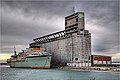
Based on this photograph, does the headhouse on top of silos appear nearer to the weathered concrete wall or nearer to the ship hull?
the weathered concrete wall

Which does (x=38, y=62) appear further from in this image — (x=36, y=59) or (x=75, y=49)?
(x=75, y=49)

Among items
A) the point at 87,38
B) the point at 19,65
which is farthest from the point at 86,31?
the point at 19,65

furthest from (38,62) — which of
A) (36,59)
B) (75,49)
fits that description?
(75,49)

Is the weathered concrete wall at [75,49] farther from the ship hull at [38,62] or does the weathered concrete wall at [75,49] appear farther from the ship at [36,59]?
the ship hull at [38,62]

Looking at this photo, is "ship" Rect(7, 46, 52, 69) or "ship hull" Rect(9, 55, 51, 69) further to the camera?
"ship" Rect(7, 46, 52, 69)

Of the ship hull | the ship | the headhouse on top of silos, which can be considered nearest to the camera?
the ship hull

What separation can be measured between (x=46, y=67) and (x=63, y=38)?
36.5 m

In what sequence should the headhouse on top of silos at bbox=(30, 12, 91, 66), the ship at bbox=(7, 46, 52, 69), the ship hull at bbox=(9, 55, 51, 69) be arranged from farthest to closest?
the headhouse on top of silos at bbox=(30, 12, 91, 66)
the ship at bbox=(7, 46, 52, 69)
the ship hull at bbox=(9, 55, 51, 69)

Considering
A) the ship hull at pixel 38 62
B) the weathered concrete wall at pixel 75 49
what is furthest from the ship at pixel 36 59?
the weathered concrete wall at pixel 75 49

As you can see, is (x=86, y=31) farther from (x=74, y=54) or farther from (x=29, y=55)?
(x=29, y=55)

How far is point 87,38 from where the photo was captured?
163 metres

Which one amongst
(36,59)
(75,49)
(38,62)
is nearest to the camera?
(36,59)

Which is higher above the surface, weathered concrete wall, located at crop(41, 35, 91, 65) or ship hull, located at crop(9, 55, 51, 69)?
weathered concrete wall, located at crop(41, 35, 91, 65)

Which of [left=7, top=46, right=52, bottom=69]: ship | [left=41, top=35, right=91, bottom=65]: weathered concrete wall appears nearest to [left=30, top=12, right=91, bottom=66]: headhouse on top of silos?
[left=41, top=35, right=91, bottom=65]: weathered concrete wall
